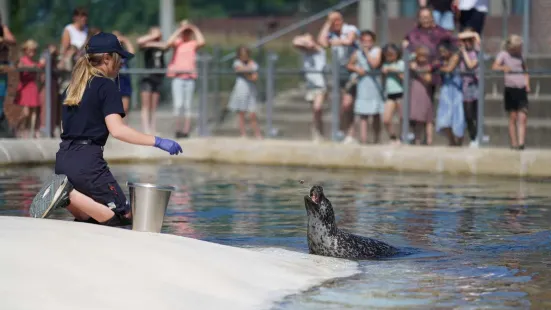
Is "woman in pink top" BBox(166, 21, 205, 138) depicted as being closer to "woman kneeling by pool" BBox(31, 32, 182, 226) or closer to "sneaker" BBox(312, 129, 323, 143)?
"sneaker" BBox(312, 129, 323, 143)

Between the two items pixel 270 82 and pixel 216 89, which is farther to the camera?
pixel 216 89

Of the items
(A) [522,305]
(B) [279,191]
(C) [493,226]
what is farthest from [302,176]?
(A) [522,305]

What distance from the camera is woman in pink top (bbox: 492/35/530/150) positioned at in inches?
727

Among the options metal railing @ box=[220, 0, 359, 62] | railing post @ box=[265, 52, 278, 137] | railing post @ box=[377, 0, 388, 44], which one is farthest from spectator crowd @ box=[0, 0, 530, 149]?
metal railing @ box=[220, 0, 359, 62]

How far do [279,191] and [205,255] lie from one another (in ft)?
23.2

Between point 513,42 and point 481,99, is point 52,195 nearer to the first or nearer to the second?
point 481,99

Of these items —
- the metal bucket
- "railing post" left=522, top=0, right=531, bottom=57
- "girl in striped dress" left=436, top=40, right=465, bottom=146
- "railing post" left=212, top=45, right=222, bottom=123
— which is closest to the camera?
the metal bucket

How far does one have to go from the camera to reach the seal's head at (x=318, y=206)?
10.1 metres

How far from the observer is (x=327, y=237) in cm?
1022

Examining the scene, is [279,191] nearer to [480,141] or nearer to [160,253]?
[480,141]

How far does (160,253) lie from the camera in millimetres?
8711

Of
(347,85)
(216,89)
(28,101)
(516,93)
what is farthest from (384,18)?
(28,101)

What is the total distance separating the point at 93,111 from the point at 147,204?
755 mm

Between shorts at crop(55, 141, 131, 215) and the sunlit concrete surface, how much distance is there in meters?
0.55
